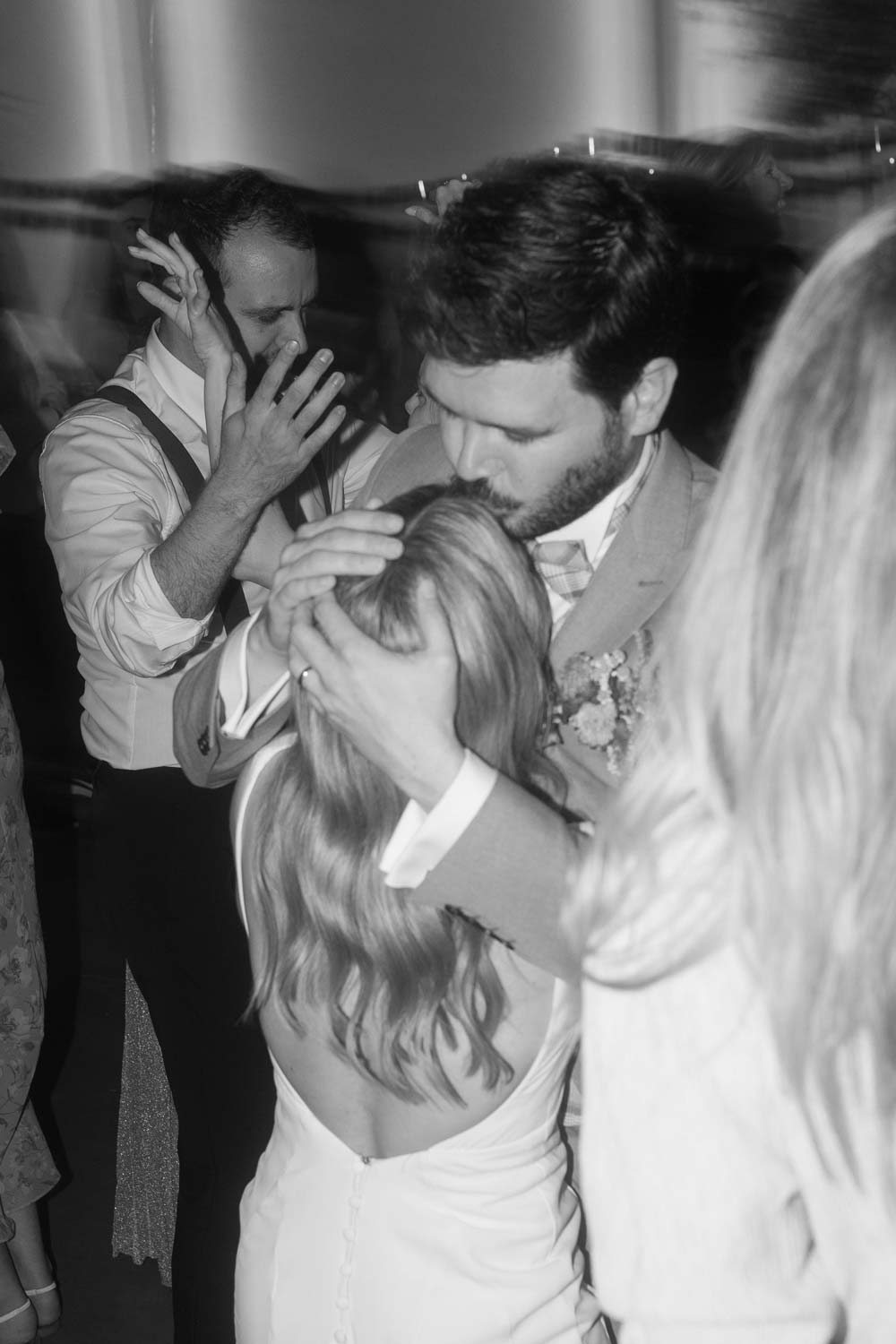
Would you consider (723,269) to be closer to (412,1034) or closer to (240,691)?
(240,691)

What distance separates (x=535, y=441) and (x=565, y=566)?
15cm

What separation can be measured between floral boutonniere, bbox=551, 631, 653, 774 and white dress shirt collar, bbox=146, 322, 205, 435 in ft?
3.20

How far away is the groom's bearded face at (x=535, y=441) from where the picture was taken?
152cm

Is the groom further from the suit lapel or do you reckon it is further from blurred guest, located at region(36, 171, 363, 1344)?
blurred guest, located at region(36, 171, 363, 1344)

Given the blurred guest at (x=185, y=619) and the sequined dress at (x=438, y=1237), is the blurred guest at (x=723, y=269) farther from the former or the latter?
the sequined dress at (x=438, y=1237)

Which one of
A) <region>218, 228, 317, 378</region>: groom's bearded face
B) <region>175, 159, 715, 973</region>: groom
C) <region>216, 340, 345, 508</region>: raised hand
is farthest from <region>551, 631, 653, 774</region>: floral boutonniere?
<region>218, 228, 317, 378</region>: groom's bearded face

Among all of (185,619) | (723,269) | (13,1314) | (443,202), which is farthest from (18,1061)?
(723,269)

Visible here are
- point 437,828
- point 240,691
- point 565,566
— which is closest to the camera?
point 437,828

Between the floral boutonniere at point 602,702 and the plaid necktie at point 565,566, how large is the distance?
203 mm

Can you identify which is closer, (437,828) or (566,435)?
(437,828)

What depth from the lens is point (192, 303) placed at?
1.90m

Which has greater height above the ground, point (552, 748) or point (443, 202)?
point (443, 202)

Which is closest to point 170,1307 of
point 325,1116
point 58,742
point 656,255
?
point 325,1116

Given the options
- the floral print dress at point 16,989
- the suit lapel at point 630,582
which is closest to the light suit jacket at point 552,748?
the suit lapel at point 630,582
